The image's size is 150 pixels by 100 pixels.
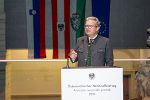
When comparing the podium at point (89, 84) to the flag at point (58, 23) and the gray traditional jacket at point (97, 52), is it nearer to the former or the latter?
the gray traditional jacket at point (97, 52)

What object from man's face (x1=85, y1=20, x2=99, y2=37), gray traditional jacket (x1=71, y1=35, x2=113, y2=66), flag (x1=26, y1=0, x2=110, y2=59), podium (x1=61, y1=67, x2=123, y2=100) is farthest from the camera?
→ flag (x1=26, y1=0, x2=110, y2=59)

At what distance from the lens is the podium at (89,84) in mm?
1916

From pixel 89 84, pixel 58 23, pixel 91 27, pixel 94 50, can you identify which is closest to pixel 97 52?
pixel 94 50

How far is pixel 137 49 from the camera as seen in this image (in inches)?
245

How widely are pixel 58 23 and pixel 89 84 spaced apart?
3.92m

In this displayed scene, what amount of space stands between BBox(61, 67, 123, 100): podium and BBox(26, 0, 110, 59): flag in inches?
143

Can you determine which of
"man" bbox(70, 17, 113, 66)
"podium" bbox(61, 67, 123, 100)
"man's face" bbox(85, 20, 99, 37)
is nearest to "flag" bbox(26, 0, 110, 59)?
"man" bbox(70, 17, 113, 66)

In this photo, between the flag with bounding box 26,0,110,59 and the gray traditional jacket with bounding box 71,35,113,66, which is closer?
the gray traditional jacket with bounding box 71,35,113,66

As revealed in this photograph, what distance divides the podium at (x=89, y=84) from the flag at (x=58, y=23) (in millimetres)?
3645

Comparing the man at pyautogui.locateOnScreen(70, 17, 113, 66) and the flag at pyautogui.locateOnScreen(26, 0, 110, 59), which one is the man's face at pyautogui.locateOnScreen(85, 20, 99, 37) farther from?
the flag at pyautogui.locateOnScreen(26, 0, 110, 59)

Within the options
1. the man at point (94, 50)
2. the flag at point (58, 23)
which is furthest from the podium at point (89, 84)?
the flag at point (58, 23)

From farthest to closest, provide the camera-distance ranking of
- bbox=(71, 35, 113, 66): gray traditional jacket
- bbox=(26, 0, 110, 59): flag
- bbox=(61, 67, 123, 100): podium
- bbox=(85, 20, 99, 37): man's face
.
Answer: bbox=(26, 0, 110, 59): flag < bbox=(71, 35, 113, 66): gray traditional jacket < bbox=(85, 20, 99, 37): man's face < bbox=(61, 67, 123, 100): podium

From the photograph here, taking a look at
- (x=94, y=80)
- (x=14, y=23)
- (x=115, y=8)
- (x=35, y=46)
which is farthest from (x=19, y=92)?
(x=94, y=80)

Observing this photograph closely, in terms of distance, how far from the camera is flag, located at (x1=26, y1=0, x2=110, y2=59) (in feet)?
18.3
